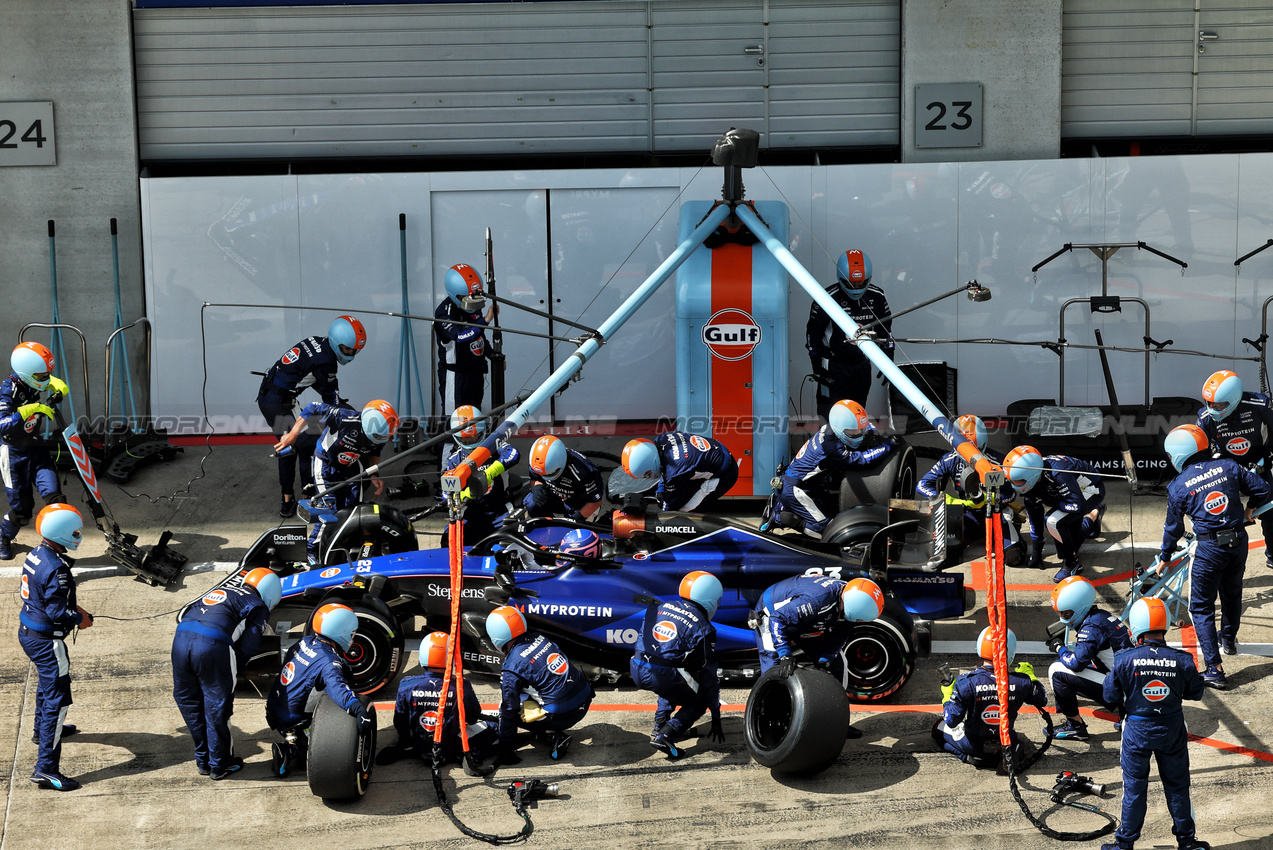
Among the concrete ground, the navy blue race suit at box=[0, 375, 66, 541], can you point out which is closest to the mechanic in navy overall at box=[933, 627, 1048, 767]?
the concrete ground

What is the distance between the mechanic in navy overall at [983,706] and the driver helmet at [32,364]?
8152mm

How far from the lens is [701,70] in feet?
50.0

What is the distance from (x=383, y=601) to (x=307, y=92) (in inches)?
329

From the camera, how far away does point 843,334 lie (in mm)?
13359

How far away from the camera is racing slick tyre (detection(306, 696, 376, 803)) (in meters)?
7.43

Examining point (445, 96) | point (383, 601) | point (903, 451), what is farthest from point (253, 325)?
point (903, 451)

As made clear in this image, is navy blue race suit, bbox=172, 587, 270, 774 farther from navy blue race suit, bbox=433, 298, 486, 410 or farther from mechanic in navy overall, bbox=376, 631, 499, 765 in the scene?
navy blue race suit, bbox=433, 298, 486, 410

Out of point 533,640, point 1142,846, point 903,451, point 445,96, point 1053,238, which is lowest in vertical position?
point 1142,846

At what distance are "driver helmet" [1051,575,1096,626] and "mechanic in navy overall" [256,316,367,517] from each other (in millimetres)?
7197

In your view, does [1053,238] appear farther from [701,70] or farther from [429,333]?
[429,333]

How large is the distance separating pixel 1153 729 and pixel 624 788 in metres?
3.02

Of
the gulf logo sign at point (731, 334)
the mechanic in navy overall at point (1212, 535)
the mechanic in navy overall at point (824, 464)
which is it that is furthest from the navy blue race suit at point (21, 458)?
the mechanic in navy overall at point (1212, 535)

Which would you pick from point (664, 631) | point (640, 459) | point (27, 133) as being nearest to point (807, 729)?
point (664, 631)

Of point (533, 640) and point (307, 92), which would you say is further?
point (307, 92)
